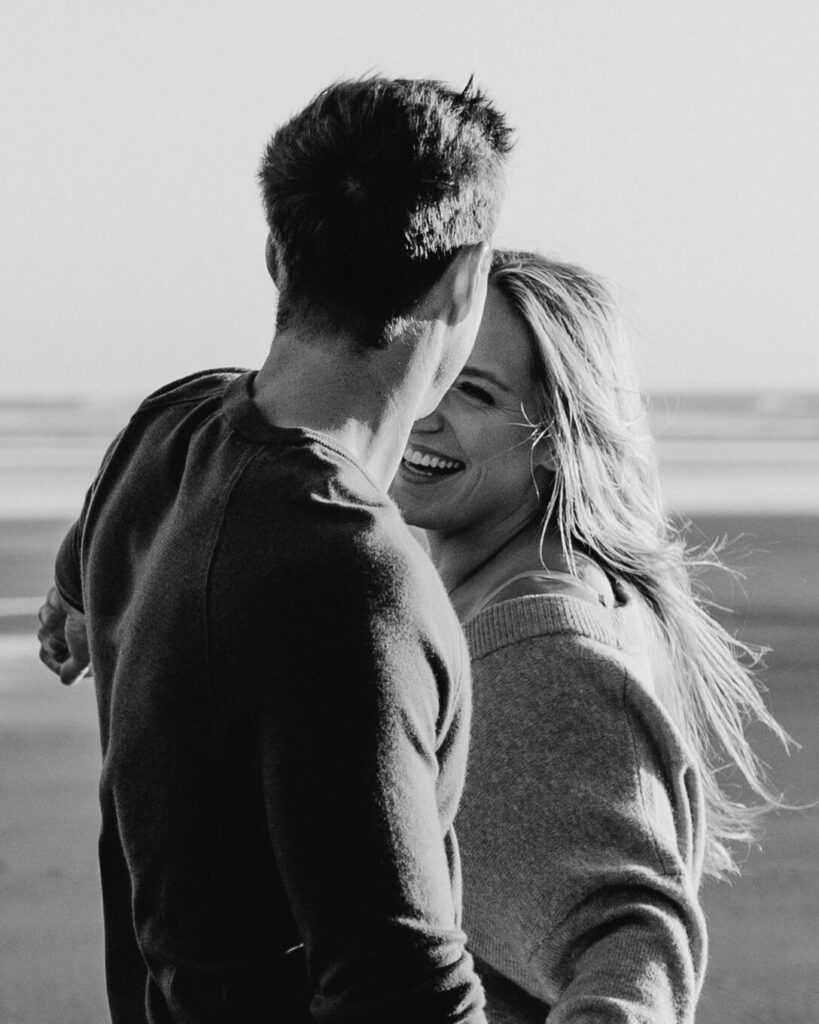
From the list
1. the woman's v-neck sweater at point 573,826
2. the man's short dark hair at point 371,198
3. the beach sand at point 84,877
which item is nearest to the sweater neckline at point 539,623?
the woman's v-neck sweater at point 573,826

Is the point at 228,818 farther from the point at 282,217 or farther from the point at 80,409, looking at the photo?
the point at 80,409

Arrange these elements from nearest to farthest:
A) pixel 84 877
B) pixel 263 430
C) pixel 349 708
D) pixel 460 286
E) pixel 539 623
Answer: pixel 349 708 < pixel 263 430 < pixel 460 286 < pixel 539 623 < pixel 84 877

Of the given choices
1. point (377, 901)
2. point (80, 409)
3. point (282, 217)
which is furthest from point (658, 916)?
point (80, 409)

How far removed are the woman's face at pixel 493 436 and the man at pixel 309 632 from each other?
0.78 metres

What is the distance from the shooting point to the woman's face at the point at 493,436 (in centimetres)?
207

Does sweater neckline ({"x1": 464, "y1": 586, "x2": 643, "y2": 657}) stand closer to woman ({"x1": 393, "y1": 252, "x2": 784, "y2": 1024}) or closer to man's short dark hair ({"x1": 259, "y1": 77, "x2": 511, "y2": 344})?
woman ({"x1": 393, "y1": 252, "x2": 784, "y2": 1024})

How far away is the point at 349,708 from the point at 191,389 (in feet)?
1.44

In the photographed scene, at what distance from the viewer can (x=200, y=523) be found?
3.61 ft

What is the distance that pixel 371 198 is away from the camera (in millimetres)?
1158

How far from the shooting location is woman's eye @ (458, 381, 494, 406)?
2.09 m

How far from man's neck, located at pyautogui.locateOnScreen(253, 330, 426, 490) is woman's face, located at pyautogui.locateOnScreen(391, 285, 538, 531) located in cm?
87

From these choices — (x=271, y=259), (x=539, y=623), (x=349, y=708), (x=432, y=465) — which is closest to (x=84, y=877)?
(x=432, y=465)

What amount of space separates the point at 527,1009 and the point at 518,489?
77 cm

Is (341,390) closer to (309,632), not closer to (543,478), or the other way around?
(309,632)
